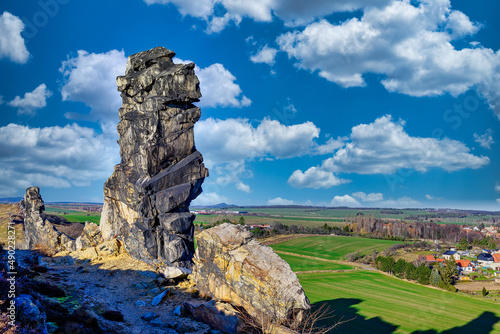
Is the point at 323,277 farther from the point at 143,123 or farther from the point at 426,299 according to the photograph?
the point at 143,123

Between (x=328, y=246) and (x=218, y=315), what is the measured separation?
109m

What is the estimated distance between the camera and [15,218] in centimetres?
6288

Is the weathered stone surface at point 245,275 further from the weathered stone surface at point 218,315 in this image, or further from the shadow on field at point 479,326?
the shadow on field at point 479,326

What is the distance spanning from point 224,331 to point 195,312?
2.19m

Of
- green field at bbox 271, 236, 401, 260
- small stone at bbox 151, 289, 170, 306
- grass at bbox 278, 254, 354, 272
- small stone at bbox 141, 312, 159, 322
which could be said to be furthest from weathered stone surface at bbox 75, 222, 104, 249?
green field at bbox 271, 236, 401, 260

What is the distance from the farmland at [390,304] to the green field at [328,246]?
1982 centimetres

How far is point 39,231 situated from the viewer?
1613 inches

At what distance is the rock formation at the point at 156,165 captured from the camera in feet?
97.7

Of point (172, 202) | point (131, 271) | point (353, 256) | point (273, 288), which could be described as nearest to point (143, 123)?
point (172, 202)

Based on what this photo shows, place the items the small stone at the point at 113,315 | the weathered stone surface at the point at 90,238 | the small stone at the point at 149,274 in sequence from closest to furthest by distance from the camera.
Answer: the small stone at the point at 113,315 → the small stone at the point at 149,274 → the weathered stone surface at the point at 90,238

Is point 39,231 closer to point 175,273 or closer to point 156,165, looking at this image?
point 156,165

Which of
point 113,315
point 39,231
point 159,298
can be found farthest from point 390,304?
point 39,231

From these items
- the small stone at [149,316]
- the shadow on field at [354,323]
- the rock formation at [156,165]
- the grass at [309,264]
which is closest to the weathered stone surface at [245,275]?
the small stone at [149,316]

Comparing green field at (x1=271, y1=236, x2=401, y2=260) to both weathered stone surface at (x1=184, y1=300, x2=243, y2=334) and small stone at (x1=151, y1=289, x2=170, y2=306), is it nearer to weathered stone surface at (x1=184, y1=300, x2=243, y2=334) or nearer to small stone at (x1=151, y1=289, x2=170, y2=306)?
small stone at (x1=151, y1=289, x2=170, y2=306)
